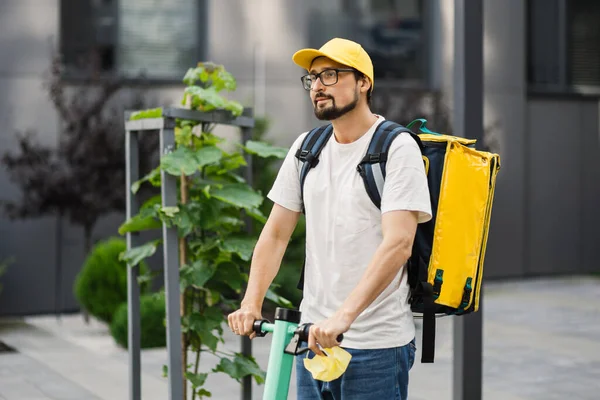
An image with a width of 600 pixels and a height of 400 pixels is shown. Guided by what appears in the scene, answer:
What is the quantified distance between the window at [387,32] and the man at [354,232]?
10667mm

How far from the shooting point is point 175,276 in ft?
17.2

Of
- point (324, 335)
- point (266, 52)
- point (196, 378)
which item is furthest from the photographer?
point (266, 52)

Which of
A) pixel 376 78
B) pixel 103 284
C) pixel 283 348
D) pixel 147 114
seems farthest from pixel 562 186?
pixel 283 348

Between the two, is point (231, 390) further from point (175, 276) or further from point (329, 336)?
point (329, 336)

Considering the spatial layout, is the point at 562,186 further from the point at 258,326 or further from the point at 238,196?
the point at 258,326

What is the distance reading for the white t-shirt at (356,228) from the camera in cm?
314

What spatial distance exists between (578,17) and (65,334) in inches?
394

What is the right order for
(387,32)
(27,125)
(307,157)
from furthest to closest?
(387,32) → (27,125) → (307,157)

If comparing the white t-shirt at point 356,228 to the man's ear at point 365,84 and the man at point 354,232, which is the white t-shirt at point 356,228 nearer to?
the man at point 354,232

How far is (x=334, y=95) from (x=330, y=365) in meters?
0.88

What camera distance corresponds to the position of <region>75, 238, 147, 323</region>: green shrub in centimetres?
1046

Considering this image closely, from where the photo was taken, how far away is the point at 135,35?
Result: 12750mm

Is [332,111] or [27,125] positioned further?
[27,125]

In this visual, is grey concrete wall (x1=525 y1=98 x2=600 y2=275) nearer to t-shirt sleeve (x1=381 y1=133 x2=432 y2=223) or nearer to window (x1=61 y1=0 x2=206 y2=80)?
window (x1=61 y1=0 x2=206 y2=80)
